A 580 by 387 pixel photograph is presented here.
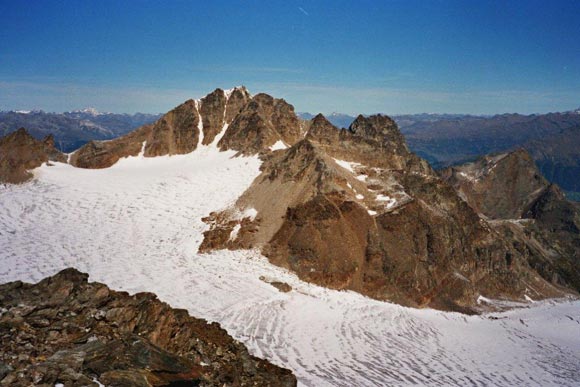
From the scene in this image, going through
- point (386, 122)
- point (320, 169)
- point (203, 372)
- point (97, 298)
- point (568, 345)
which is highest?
point (386, 122)

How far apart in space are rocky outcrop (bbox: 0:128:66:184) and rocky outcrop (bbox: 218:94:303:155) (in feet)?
84.6

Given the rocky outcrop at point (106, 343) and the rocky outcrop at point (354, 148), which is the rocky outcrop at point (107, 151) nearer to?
the rocky outcrop at point (354, 148)

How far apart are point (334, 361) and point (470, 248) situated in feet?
118

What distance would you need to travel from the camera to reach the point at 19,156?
5544cm

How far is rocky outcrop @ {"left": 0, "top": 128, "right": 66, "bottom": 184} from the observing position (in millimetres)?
52906

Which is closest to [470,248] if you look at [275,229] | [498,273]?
[498,273]

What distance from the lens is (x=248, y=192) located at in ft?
167

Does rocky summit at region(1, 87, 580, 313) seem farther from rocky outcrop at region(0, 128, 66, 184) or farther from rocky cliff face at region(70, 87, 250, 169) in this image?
rocky outcrop at region(0, 128, 66, 184)

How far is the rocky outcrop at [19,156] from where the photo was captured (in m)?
52.9

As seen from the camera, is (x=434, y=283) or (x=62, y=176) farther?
(x=62, y=176)

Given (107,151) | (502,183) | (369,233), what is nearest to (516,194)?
(502,183)

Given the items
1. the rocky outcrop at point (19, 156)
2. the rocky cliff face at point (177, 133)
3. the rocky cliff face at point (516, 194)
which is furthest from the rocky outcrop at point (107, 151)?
the rocky cliff face at point (516, 194)

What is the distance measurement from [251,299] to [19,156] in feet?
141

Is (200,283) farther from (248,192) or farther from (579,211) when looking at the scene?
(579,211)
